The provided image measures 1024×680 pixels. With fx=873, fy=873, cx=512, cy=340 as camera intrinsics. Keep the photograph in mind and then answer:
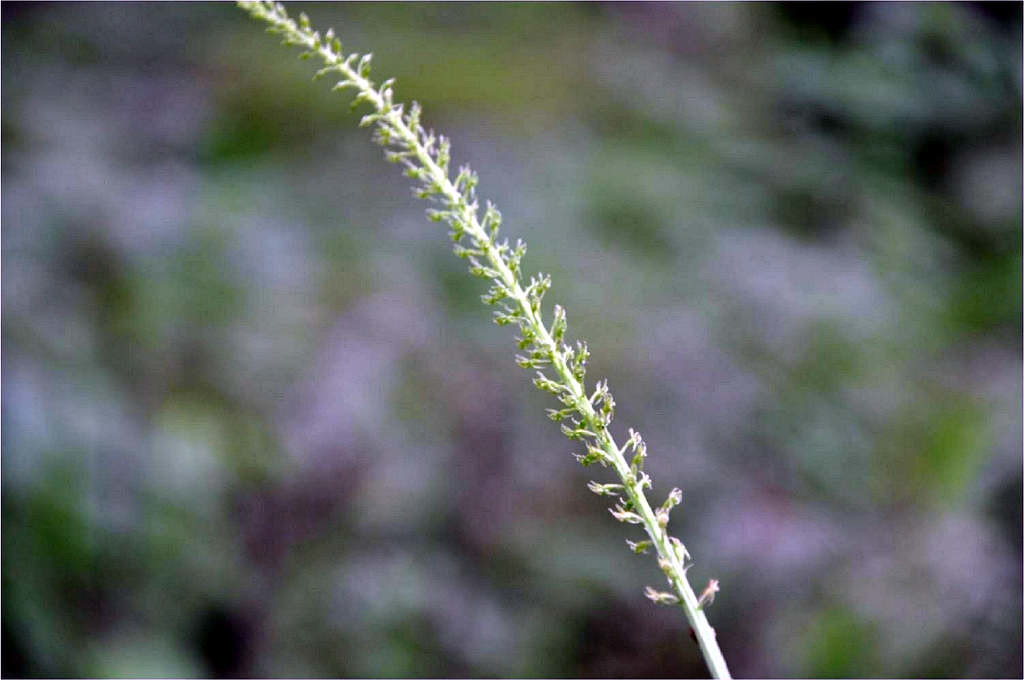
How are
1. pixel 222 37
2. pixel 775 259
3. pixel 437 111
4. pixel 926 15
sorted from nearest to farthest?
pixel 926 15 < pixel 775 259 < pixel 437 111 < pixel 222 37

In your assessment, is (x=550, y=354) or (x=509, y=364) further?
(x=509, y=364)

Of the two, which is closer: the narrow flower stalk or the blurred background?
the narrow flower stalk

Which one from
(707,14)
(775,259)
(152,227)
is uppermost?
(707,14)

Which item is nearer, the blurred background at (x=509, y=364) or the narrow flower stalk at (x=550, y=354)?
the narrow flower stalk at (x=550, y=354)

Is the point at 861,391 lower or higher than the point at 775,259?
lower

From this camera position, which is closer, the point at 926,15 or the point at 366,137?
the point at 926,15

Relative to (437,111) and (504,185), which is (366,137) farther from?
(504,185)

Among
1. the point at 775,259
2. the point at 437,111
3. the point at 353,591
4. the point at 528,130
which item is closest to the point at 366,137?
the point at 437,111

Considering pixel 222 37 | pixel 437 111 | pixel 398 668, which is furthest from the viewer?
pixel 222 37
